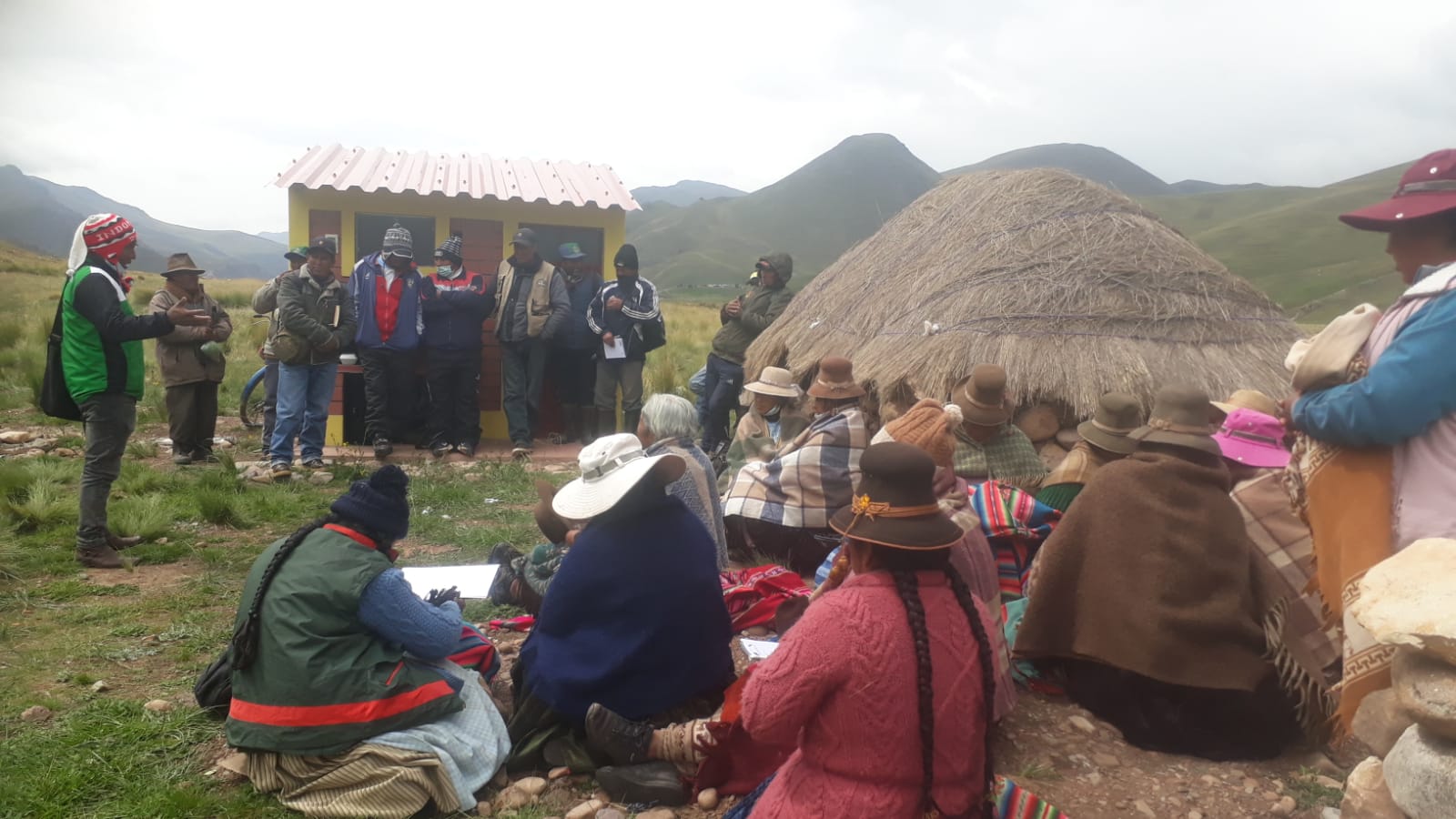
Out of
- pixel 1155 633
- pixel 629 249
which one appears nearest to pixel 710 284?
pixel 629 249

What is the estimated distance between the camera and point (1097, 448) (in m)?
4.57

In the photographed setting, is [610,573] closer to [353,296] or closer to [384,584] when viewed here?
→ [384,584]

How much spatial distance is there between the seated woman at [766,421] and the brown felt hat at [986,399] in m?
1.62

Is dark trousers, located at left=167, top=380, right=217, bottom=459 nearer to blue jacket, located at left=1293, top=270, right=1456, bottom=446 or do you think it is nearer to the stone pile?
blue jacket, located at left=1293, top=270, right=1456, bottom=446

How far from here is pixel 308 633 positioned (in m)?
2.94

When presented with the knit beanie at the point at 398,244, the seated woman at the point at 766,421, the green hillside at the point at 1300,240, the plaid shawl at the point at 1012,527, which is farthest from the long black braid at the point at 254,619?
the green hillside at the point at 1300,240

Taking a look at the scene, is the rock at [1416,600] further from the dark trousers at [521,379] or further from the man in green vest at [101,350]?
the dark trousers at [521,379]

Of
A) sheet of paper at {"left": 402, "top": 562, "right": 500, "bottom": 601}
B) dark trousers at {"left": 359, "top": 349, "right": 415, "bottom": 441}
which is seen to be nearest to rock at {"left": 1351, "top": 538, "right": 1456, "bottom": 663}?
sheet of paper at {"left": 402, "top": 562, "right": 500, "bottom": 601}

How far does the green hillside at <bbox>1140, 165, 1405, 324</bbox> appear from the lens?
2322 inches

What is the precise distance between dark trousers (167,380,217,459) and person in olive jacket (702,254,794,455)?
4.55 m

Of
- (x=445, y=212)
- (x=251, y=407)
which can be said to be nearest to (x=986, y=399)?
(x=445, y=212)

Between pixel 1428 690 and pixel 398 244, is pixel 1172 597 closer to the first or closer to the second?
pixel 1428 690

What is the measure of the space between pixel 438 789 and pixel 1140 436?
9.82 ft

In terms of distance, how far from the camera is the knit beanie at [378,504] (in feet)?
10.0
